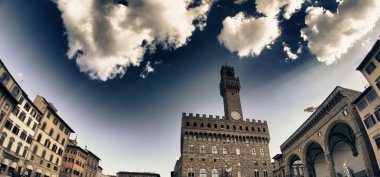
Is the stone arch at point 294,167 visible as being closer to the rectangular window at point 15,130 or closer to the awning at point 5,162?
the awning at point 5,162

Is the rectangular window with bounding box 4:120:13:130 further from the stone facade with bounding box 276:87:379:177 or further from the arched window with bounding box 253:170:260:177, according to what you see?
the stone facade with bounding box 276:87:379:177

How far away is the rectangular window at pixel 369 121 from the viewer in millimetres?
25487

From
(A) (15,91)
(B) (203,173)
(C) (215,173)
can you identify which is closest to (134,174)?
(B) (203,173)

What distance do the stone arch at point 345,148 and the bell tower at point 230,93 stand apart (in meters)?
21.7

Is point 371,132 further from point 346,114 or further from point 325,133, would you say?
point 325,133

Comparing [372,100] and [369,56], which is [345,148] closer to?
[372,100]

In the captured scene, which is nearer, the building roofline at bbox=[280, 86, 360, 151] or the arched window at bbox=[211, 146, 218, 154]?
the building roofline at bbox=[280, 86, 360, 151]

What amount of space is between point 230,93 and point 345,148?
1087 inches

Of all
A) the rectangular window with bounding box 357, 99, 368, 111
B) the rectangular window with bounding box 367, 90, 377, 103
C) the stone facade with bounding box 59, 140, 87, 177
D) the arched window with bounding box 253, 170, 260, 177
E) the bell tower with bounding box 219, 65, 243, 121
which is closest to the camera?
the rectangular window with bounding box 367, 90, 377, 103

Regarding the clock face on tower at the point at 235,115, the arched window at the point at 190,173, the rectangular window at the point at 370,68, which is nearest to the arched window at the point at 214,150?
the arched window at the point at 190,173

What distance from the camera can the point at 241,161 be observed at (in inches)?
1927

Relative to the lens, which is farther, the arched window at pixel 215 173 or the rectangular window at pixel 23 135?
the arched window at pixel 215 173

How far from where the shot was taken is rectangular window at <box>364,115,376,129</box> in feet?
83.6

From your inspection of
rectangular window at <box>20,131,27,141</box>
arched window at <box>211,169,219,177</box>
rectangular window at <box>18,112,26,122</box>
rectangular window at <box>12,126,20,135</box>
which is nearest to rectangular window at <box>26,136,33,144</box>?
rectangular window at <box>20,131,27,141</box>
